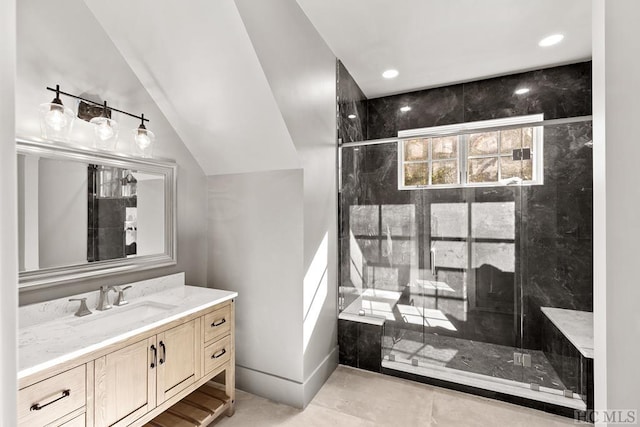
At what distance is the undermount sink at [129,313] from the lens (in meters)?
1.47

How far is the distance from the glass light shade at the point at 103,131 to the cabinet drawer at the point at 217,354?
132 centimetres

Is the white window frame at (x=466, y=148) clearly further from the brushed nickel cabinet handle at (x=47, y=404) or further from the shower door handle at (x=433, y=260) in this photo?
the brushed nickel cabinet handle at (x=47, y=404)

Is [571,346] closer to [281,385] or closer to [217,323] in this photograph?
[281,385]

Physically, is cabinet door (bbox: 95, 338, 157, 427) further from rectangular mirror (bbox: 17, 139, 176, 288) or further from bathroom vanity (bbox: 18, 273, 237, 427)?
rectangular mirror (bbox: 17, 139, 176, 288)

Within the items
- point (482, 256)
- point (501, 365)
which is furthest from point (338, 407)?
point (482, 256)

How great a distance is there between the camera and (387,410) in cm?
195

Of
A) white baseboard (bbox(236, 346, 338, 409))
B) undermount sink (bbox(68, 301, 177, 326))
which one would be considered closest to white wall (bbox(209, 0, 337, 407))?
white baseboard (bbox(236, 346, 338, 409))

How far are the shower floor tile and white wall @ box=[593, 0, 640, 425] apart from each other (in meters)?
2.04

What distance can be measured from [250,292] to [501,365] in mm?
1990

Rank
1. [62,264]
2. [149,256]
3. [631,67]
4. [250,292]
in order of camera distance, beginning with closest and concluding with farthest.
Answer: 1. [631,67]
2. [62,264]
3. [149,256]
4. [250,292]

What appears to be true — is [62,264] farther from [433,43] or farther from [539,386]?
[539,386]

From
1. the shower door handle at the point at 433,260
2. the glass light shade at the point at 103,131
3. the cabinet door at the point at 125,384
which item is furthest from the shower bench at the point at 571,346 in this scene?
the glass light shade at the point at 103,131

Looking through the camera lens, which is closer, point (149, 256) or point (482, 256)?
point (149, 256)

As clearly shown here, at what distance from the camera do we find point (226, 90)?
1.71 metres
